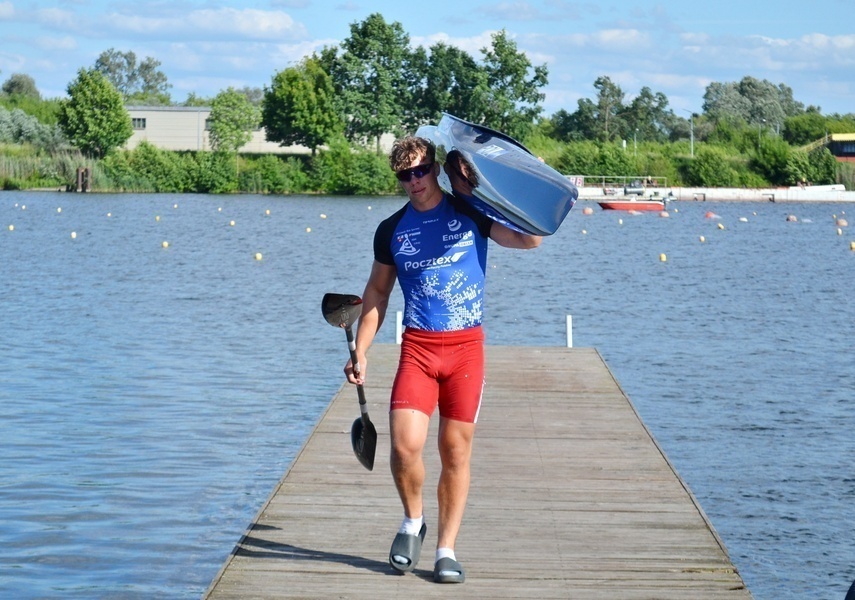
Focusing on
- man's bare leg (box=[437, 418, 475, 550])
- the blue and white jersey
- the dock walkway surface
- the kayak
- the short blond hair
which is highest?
the short blond hair

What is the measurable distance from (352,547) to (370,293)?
1556 millimetres

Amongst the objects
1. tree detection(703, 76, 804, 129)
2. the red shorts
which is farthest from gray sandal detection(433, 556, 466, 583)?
tree detection(703, 76, 804, 129)

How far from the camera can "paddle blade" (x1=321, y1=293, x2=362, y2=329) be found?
7.16m

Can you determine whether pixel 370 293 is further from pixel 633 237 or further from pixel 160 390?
pixel 633 237

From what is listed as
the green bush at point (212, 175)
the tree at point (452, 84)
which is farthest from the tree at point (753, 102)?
the green bush at point (212, 175)

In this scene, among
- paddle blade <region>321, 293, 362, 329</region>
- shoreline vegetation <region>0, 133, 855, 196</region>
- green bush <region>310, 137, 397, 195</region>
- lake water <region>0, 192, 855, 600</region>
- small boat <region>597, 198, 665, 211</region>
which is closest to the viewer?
paddle blade <region>321, 293, 362, 329</region>

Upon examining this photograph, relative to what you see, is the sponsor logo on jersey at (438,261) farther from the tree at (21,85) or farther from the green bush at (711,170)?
the tree at (21,85)

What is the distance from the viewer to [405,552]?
6879 millimetres

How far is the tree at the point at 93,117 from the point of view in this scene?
3716 inches

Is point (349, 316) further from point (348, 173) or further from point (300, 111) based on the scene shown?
Result: point (300, 111)

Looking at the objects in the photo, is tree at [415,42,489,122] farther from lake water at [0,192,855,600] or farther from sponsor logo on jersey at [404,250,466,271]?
sponsor logo on jersey at [404,250,466,271]

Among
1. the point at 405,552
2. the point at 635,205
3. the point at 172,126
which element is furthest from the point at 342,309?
the point at 172,126

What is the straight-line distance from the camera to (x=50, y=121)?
121 m

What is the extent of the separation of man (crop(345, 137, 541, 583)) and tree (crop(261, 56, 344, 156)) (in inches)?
3562
